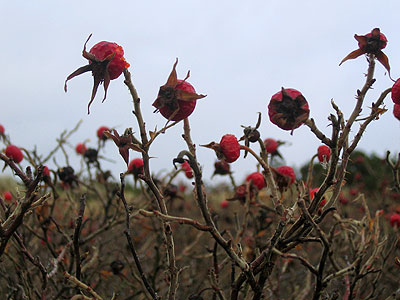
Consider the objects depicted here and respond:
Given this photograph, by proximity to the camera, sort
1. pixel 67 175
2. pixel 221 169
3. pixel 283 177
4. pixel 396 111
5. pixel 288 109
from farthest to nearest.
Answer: pixel 67 175, pixel 221 169, pixel 283 177, pixel 396 111, pixel 288 109

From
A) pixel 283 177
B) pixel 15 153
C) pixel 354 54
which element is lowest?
pixel 283 177

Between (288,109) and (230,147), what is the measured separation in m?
A: 0.27

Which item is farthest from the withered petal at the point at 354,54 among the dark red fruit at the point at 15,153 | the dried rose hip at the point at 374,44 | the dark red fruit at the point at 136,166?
the dark red fruit at the point at 15,153

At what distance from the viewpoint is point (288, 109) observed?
43.9 inches

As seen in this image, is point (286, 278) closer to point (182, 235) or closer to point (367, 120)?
point (182, 235)

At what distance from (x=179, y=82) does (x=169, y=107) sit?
0.25 ft

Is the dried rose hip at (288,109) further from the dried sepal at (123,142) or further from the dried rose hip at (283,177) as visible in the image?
the dried rose hip at (283,177)

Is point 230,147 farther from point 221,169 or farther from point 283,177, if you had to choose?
point 221,169

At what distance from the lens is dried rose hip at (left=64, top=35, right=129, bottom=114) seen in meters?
1.17

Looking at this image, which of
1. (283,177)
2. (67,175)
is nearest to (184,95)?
(283,177)

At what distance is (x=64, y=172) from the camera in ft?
9.14

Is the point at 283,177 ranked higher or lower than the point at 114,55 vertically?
lower

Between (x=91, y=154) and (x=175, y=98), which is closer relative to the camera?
(x=175, y=98)

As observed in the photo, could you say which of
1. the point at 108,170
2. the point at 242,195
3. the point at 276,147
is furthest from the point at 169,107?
the point at 108,170
